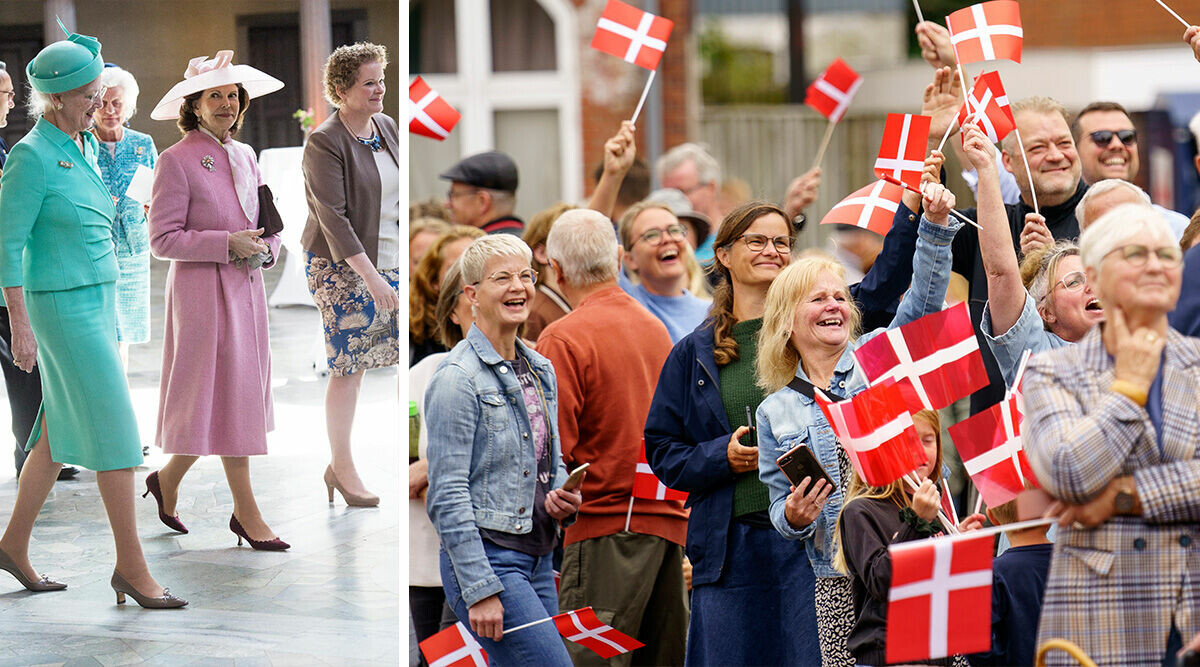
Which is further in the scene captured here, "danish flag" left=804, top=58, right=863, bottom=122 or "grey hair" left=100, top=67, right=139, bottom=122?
"danish flag" left=804, top=58, right=863, bottom=122

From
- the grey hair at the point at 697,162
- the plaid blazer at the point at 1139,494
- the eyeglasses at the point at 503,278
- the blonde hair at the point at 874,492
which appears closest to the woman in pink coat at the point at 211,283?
the eyeglasses at the point at 503,278

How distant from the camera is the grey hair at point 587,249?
4996 millimetres

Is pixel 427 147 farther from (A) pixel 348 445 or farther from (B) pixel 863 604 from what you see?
(B) pixel 863 604

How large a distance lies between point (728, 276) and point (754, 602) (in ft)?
3.47

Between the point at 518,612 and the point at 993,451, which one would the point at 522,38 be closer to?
the point at 518,612

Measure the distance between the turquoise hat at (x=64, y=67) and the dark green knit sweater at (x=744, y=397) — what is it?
206 cm

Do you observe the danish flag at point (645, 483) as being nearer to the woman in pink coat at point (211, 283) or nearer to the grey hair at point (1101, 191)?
the woman in pink coat at point (211, 283)

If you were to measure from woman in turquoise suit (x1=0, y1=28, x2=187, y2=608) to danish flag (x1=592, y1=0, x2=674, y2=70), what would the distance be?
7.94 feet

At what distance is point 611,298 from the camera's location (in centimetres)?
499

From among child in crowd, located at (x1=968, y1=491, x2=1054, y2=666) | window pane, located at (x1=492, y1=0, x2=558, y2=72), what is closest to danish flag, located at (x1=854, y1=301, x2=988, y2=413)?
child in crowd, located at (x1=968, y1=491, x2=1054, y2=666)

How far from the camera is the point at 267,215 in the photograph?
432cm

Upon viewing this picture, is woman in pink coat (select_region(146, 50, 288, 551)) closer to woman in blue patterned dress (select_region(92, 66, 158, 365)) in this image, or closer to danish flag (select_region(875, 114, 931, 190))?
woman in blue patterned dress (select_region(92, 66, 158, 365))

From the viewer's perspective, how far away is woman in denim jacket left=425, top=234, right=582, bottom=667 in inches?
163

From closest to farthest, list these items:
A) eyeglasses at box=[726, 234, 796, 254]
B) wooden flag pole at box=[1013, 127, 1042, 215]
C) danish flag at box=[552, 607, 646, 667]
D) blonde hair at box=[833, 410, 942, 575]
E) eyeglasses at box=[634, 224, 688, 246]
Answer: blonde hair at box=[833, 410, 942, 575] → danish flag at box=[552, 607, 646, 667] → eyeglasses at box=[726, 234, 796, 254] → wooden flag pole at box=[1013, 127, 1042, 215] → eyeglasses at box=[634, 224, 688, 246]
